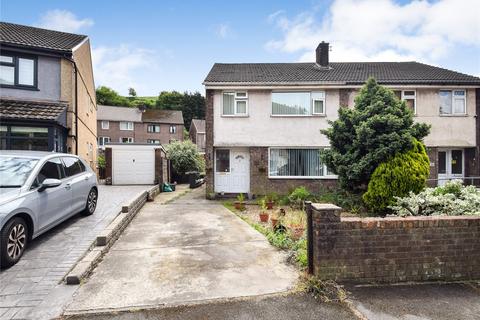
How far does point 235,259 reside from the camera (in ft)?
15.6

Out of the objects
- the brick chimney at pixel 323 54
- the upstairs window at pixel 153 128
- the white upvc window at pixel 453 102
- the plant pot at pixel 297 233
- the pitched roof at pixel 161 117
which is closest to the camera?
the plant pot at pixel 297 233

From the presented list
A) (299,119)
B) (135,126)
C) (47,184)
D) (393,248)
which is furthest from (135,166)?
(135,126)

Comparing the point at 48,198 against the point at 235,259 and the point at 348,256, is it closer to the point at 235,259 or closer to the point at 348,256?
the point at 235,259

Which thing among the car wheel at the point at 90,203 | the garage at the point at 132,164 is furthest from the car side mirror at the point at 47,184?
the garage at the point at 132,164

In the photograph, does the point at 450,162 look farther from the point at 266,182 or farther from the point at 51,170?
the point at 51,170

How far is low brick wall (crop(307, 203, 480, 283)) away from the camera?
12.2ft

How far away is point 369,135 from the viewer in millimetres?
7945

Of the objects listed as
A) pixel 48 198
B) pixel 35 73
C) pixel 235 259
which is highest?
pixel 35 73

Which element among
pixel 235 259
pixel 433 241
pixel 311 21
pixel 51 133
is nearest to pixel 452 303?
pixel 433 241

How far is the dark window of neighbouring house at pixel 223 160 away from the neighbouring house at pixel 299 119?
0.26 meters

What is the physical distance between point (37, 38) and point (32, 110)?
399cm

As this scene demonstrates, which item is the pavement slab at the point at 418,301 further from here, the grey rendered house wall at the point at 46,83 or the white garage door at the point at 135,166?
the white garage door at the point at 135,166

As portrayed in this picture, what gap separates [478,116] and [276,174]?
10.1 meters

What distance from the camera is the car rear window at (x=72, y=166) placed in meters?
6.17
